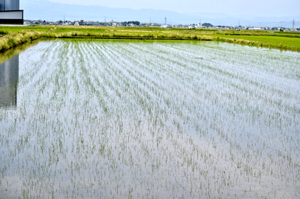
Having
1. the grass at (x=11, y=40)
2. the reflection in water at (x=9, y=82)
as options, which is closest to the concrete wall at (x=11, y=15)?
the grass at (x=11, y=40)

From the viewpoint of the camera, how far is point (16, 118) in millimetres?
7559

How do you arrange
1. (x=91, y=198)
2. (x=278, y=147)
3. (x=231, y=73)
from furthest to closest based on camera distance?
(x=231, y=73) < (x=278, y=147) < (x=91, y=198)

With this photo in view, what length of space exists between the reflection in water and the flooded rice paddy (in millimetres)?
30

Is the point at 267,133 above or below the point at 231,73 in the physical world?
below

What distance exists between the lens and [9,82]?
451 inches

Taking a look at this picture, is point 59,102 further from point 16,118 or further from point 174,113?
point 174,113

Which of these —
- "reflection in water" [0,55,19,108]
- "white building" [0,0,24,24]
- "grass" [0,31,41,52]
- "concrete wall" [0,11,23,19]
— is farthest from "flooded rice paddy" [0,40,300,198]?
"concrete wall" [0,11,23,19]

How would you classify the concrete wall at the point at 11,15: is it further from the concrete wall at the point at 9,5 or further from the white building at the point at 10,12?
the concrete wall at the point at 9,5

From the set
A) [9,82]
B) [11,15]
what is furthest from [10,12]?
[9,82]

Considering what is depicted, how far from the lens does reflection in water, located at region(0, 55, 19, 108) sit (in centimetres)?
903

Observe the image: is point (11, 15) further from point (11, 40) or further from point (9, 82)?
point (9, 82)

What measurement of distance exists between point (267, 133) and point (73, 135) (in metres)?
4.02

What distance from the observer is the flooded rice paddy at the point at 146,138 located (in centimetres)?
464

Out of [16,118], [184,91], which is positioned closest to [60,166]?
[16,118]
